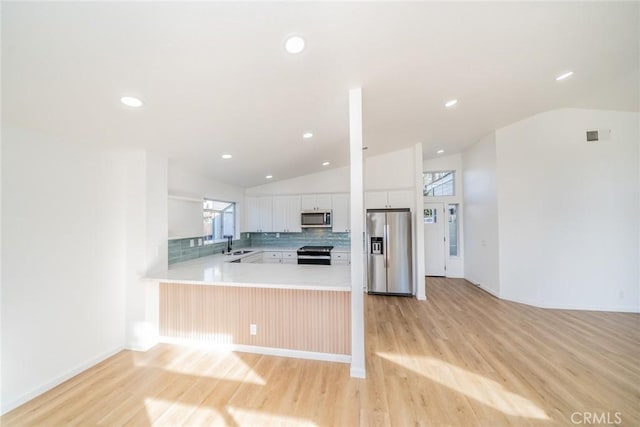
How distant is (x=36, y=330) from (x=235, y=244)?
314cm

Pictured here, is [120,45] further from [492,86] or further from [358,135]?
[492,86]

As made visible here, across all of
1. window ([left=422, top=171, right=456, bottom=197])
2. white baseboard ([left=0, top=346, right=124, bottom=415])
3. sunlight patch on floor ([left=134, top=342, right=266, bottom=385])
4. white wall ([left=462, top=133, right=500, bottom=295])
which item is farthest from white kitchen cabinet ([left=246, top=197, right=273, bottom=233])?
white wall ([left=462, top=133, right=500, bottom=295])

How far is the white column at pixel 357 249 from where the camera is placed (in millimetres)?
2197

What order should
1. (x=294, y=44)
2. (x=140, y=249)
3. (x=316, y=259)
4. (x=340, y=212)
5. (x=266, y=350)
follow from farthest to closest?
(x=340, y=212) → (x=316, y=259) → (x=140, y=249) → (x=266, y=350) → (x=294, y=44)

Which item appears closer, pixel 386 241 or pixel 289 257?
pixel 386 241

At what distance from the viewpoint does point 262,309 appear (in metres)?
2.63

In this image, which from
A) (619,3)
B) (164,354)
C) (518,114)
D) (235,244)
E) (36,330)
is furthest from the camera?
(235,244)

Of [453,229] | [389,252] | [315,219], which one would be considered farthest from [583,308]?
[315,219]

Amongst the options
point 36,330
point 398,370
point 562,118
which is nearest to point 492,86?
point 562,118

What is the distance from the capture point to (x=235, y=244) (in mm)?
5098

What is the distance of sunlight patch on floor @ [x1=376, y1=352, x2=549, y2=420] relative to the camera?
1.79 m

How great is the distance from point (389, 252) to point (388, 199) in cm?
115

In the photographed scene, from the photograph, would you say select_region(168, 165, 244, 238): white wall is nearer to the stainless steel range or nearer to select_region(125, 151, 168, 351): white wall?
select_region(125, 151, 168, 351): white wall

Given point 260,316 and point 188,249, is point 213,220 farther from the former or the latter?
point 260,316
